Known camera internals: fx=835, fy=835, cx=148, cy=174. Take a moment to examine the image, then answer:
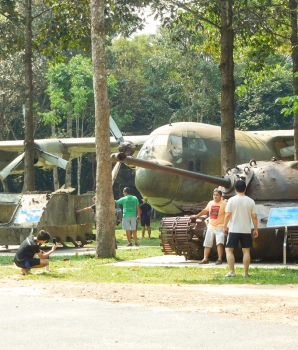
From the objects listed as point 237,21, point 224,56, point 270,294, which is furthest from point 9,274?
point 237,21

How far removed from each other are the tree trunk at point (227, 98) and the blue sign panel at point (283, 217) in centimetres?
497

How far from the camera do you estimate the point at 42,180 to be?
2093 inches

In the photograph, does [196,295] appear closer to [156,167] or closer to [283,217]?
[283,217]

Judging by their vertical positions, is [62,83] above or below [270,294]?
above

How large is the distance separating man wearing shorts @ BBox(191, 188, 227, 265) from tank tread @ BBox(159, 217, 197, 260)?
21.2 inches

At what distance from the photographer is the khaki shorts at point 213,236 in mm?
15883

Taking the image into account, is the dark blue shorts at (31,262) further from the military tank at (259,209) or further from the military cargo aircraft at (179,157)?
the military cargo aircraft at (179,157)

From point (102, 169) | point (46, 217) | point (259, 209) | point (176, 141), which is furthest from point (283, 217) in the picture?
point (176, 141)

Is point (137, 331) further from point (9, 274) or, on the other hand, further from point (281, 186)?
→ point (281, 186)

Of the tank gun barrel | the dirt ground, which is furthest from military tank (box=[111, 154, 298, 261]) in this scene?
the dirt ground

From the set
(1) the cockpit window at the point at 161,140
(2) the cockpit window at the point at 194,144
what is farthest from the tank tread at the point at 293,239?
(2) the cockpit window at the point at 194,144

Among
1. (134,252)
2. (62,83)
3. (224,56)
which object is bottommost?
(134,252)

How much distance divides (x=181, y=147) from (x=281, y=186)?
9544 mm

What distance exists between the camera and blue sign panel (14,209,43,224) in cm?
2106
